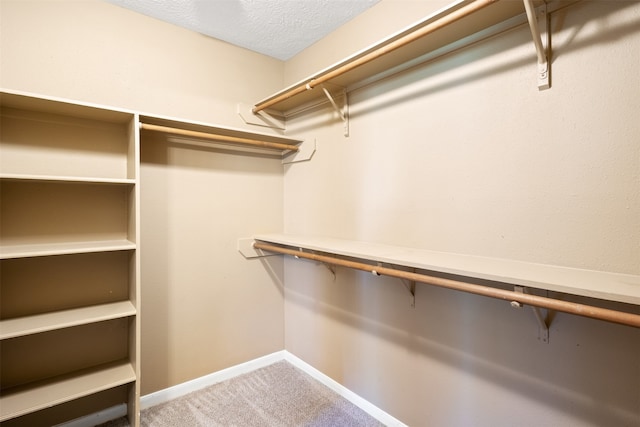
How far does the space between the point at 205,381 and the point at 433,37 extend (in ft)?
8.54

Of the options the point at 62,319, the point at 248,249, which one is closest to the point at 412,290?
the point at 248,249

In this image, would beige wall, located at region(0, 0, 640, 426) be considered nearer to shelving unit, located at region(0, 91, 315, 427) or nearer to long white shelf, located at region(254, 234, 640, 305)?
long white shelf, located at region(254, 234, 640, 305)

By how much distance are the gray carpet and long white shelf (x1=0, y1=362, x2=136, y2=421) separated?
376 millimetres

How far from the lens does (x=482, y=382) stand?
4.39 feet

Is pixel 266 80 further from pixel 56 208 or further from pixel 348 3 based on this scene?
pixel 56 208

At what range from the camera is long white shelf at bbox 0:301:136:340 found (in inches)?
54.4

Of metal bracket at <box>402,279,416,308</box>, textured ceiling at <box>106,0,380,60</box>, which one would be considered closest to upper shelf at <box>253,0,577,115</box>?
textured ceiling at <box>106,0,380,60</box>

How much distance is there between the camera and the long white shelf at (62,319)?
1383mm

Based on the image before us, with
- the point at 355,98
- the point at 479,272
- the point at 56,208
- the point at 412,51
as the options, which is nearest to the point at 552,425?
the point at 479,272

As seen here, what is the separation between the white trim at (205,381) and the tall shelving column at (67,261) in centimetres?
16

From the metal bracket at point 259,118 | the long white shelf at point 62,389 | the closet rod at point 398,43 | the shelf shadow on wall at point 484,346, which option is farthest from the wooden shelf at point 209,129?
the long white shelf at point 62,389

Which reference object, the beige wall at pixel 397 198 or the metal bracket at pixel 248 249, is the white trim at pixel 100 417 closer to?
the beige wall at pixel 397 198

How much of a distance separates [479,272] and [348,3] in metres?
1.73

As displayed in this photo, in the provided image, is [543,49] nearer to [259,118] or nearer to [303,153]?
[303,153]
